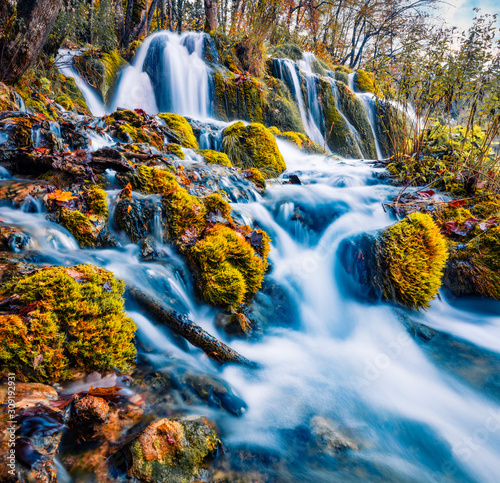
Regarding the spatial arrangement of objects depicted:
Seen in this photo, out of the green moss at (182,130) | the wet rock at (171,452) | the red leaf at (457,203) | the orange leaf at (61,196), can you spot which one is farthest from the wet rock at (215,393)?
the green moss at (182,130)

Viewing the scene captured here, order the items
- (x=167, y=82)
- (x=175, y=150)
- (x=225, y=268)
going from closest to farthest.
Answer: (x=225, y=268), (x=175, y=150), (x=167, y=82)

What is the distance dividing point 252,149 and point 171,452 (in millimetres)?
6784

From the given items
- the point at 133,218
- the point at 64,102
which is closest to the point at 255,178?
the point at 133,218

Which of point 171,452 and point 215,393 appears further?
point 215,393

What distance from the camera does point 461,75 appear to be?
4766mm

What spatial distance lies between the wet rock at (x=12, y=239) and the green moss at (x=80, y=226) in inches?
Result: 17.5

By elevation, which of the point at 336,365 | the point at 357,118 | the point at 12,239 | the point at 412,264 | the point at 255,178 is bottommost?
the point at 336,365

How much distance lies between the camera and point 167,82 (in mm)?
11031

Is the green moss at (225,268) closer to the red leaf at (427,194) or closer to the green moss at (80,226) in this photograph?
the green moss at (80,226)

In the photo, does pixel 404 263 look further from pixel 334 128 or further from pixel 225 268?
pixel 334 128

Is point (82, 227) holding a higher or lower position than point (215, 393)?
higher

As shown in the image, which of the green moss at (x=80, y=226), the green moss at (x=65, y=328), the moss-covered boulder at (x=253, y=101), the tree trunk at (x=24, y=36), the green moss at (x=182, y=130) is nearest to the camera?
the green moss at (x=65, y=328)

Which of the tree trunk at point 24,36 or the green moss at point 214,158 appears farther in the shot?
the green moss at point 214,158

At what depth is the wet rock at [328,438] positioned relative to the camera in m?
1.91
